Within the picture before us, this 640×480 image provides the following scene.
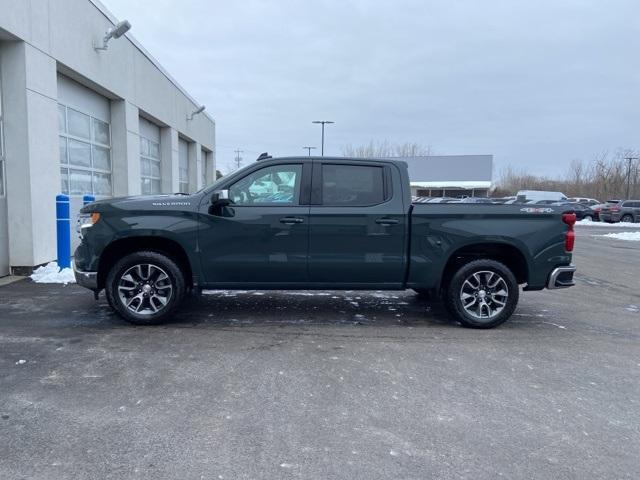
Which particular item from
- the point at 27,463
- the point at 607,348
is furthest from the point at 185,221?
the point at 607,348

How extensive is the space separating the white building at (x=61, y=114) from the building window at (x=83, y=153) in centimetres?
2

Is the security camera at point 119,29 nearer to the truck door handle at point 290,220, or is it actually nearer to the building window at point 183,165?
the truck door handle at point 290,220

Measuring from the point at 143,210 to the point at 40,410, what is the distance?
261 centimetres

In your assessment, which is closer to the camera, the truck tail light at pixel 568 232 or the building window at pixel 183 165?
the truck tail light at pixel 568 232

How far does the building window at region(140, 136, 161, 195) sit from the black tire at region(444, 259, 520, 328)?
13027mm

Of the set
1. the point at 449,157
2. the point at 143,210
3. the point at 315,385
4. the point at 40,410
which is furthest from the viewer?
the point at 449,157

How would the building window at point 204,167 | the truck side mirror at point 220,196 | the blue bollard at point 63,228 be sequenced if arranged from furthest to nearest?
the building window at point 204,167, the blue bollard at point 63,228, the truck side mirror at point 220,196

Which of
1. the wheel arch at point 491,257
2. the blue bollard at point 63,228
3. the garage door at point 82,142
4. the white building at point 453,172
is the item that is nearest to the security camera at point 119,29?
the garage door at point 82,142

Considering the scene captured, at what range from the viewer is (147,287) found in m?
5.77

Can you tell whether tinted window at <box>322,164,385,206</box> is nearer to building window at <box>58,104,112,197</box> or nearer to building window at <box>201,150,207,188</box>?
building window at <box>58,104,112,197</box>

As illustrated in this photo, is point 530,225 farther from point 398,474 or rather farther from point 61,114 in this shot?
point 61,114

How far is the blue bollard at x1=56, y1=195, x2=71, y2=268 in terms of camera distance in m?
8.93

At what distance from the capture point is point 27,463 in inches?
116

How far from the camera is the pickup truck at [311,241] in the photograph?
225 inches
